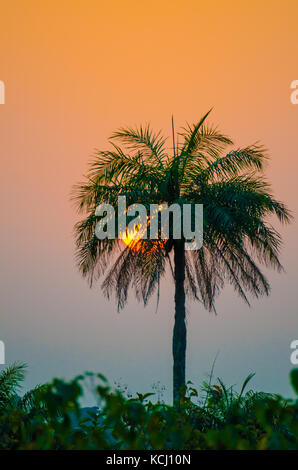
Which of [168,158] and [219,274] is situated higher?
[168,158]

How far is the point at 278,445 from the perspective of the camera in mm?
5242

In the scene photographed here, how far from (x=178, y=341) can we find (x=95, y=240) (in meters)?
4.17

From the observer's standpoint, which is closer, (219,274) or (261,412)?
(261,412)

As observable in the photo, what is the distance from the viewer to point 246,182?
68.3ft

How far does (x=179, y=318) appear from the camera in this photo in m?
20.6

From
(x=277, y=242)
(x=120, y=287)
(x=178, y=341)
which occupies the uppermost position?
(x=277, y=242)

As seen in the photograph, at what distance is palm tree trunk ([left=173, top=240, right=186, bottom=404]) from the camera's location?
19.9m

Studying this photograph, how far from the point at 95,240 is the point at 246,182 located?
5.25m

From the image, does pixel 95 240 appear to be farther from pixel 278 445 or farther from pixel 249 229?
pixel 278 445

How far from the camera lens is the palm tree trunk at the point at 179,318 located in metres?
19.9
